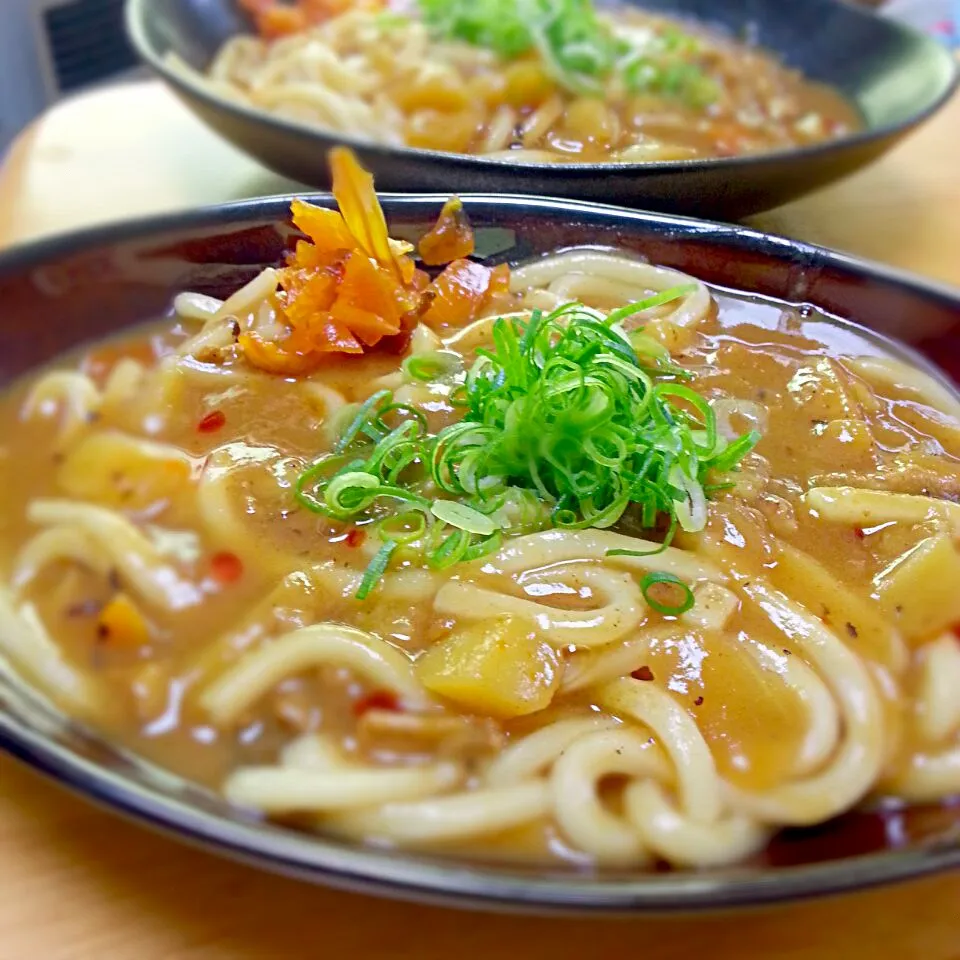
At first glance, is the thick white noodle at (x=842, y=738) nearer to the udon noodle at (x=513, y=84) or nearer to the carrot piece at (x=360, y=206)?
the carrot piece at (x=360, y=206)

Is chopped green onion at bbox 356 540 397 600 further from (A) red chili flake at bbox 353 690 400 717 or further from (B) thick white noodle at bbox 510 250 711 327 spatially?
(B) thick white noodle at bbox 510 250 711 327

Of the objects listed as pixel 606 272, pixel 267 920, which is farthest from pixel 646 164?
pixel 267 920

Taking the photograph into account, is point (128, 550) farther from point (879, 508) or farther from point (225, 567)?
point (879, 508)

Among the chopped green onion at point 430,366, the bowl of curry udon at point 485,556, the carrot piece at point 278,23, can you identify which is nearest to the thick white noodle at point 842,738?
the bowl of curry udon at point 485,556

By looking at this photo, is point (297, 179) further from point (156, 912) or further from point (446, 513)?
point (156, 912)

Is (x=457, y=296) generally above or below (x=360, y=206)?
below

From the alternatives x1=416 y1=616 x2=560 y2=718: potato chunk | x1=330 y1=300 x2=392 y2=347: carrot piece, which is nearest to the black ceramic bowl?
x1=330 y1=300 x2=392 y2=347: carrot piece
